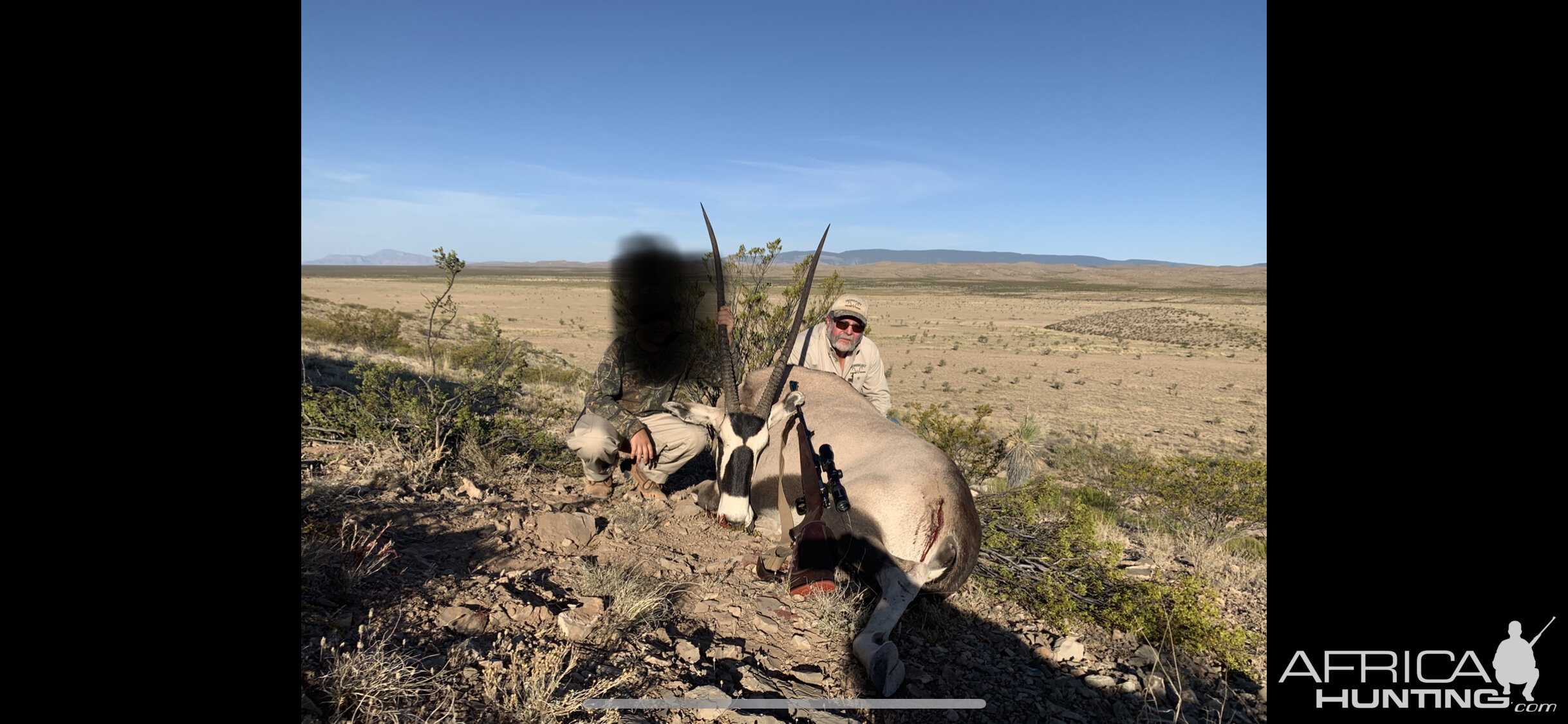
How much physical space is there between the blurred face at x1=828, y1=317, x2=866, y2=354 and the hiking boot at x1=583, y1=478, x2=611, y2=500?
2176mm

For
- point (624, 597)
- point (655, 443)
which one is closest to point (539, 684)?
point (624, 597)

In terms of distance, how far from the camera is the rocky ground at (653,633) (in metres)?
2.57

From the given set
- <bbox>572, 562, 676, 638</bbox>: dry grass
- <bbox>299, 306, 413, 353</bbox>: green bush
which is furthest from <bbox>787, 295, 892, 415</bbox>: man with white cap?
<bbox>299, 306, 413, 353</bbox>: green bush

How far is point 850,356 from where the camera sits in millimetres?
6199

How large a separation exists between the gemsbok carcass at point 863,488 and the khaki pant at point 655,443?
2.02ft

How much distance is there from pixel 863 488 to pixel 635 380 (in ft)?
8.28

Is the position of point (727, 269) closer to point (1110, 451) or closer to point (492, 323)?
point (492, 323)

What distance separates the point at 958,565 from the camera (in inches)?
146

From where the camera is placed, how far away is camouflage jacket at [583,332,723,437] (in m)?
5.57

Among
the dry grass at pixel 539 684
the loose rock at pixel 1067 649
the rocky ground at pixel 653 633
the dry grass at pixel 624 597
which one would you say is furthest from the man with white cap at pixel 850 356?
the dry grass at pixel 539 684

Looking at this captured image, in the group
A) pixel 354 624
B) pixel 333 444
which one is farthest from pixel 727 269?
pixel 354 624

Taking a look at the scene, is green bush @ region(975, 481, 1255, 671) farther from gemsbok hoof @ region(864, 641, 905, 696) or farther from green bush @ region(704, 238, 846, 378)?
green bush @ region(704, 238, 846, 378)

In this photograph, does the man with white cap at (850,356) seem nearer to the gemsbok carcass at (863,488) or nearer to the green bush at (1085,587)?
the gemsbok carcass at (863,488)
